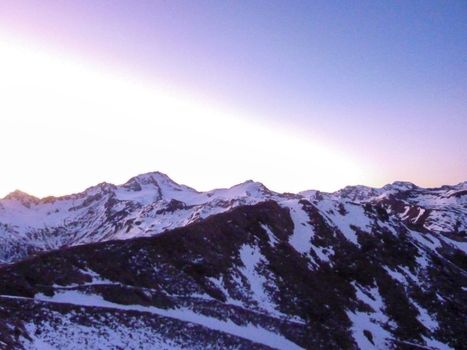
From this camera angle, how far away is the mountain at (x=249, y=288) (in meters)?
43.7

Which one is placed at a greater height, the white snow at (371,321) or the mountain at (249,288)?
the mountain at (249,288)

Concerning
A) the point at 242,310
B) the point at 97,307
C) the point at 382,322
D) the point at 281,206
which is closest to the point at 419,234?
the point at 281,206

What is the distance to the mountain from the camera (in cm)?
4369

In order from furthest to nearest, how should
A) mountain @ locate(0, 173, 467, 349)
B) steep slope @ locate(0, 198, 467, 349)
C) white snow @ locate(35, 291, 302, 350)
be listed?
white snow @ locate(35, 291, 302, 350) → steep slope @ locate(0, 198, 467, 349) → mountain @ locate(0, 173, 467, 349)

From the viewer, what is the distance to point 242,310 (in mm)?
60219

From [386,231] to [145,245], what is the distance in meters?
61.0

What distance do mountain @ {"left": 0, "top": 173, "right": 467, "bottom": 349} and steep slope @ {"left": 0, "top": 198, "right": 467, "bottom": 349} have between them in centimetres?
19

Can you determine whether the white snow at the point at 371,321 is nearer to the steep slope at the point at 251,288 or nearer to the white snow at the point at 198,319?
the steep slope at the point at 251,288

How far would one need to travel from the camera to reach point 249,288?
67500mm

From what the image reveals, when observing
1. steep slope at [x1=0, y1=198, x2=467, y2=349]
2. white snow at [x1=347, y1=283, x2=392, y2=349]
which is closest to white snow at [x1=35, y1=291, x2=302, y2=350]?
steep slope at [x1=0, y1=198, x2=467, y2=349]

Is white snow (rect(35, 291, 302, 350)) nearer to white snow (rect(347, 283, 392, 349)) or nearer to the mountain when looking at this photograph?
the mountain

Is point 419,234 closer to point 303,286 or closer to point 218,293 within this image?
point 303,286

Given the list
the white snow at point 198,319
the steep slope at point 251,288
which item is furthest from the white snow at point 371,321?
the white snow at point 198,319

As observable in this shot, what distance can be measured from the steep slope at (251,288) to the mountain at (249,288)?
190 millimetres
